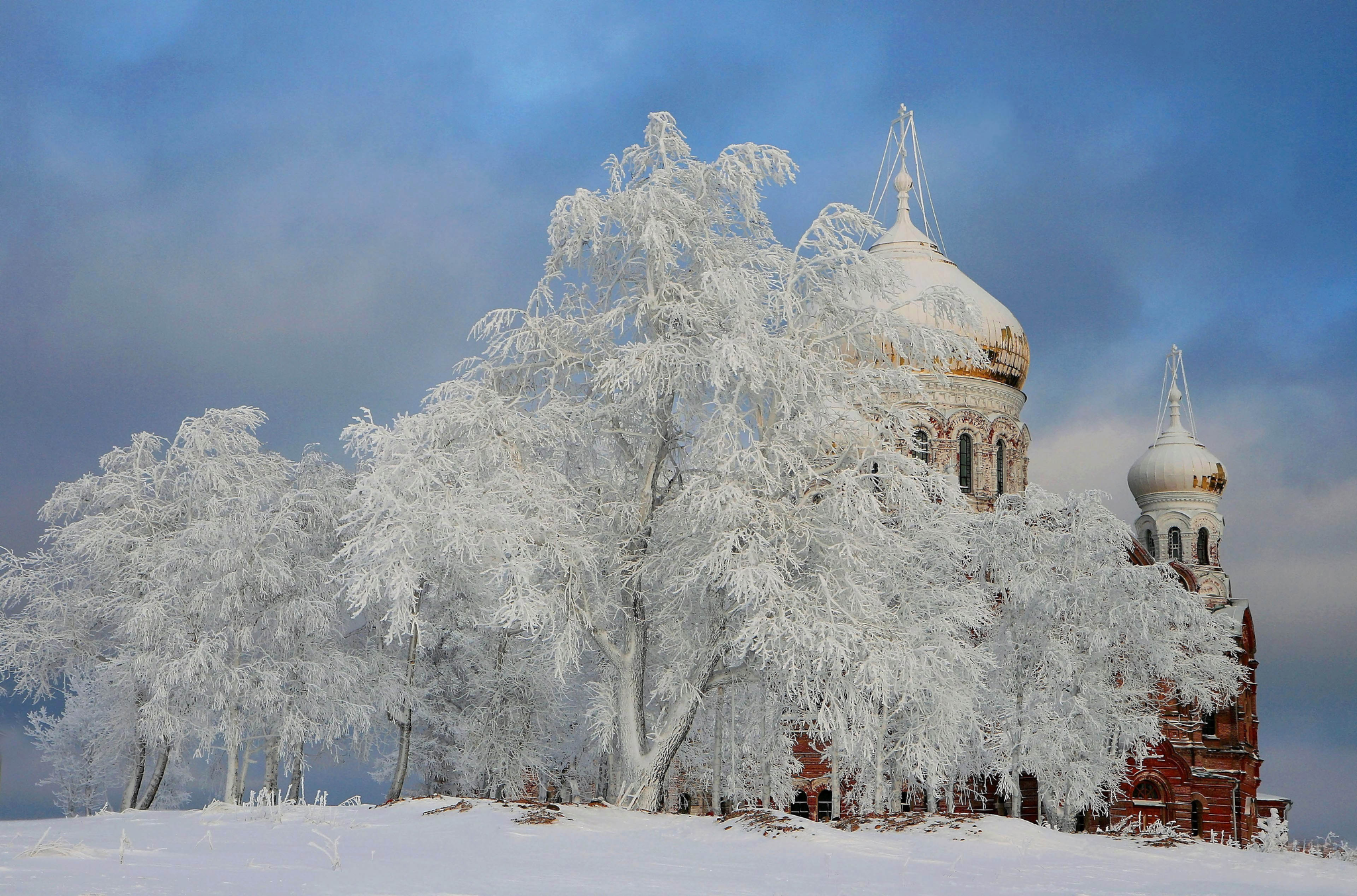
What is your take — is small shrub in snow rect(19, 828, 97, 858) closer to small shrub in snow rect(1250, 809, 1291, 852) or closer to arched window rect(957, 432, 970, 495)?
small shrub in snow rect(1250, 809, 1291, 852)

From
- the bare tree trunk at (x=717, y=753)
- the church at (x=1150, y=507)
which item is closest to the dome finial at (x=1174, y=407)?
the church at (x=1150, y=507)

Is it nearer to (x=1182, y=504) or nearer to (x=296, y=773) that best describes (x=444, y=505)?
A: (x=296, y=773)

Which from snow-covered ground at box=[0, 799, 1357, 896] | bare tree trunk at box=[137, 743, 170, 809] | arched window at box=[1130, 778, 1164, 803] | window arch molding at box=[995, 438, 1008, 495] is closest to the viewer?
snow-covered ground at box=[0, 799, 1357, 896]

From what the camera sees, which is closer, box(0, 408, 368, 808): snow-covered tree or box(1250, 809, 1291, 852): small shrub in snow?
box(1250, 809, 1291, 852): small shrub in snow

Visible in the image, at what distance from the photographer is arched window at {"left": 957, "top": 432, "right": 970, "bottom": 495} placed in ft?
135

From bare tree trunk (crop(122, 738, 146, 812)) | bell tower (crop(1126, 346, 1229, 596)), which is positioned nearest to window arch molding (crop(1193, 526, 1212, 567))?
bell tower (crop(1126, 346, 1229, 596))

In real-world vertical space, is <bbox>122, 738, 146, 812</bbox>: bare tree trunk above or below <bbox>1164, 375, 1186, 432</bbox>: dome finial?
below

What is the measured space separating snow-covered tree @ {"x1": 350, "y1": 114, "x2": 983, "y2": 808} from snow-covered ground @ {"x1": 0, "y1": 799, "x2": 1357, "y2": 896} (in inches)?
123

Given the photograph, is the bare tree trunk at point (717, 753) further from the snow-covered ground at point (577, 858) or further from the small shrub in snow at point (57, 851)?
the small shrub in snow at point (57, 851)

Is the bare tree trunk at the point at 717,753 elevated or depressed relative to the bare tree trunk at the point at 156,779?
elevated

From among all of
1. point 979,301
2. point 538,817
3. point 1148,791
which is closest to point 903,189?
point 979,301

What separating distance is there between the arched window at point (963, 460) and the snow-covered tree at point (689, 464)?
22115 millimetres

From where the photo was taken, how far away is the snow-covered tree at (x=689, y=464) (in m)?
16.3

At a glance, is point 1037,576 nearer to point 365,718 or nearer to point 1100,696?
point 1100,696
